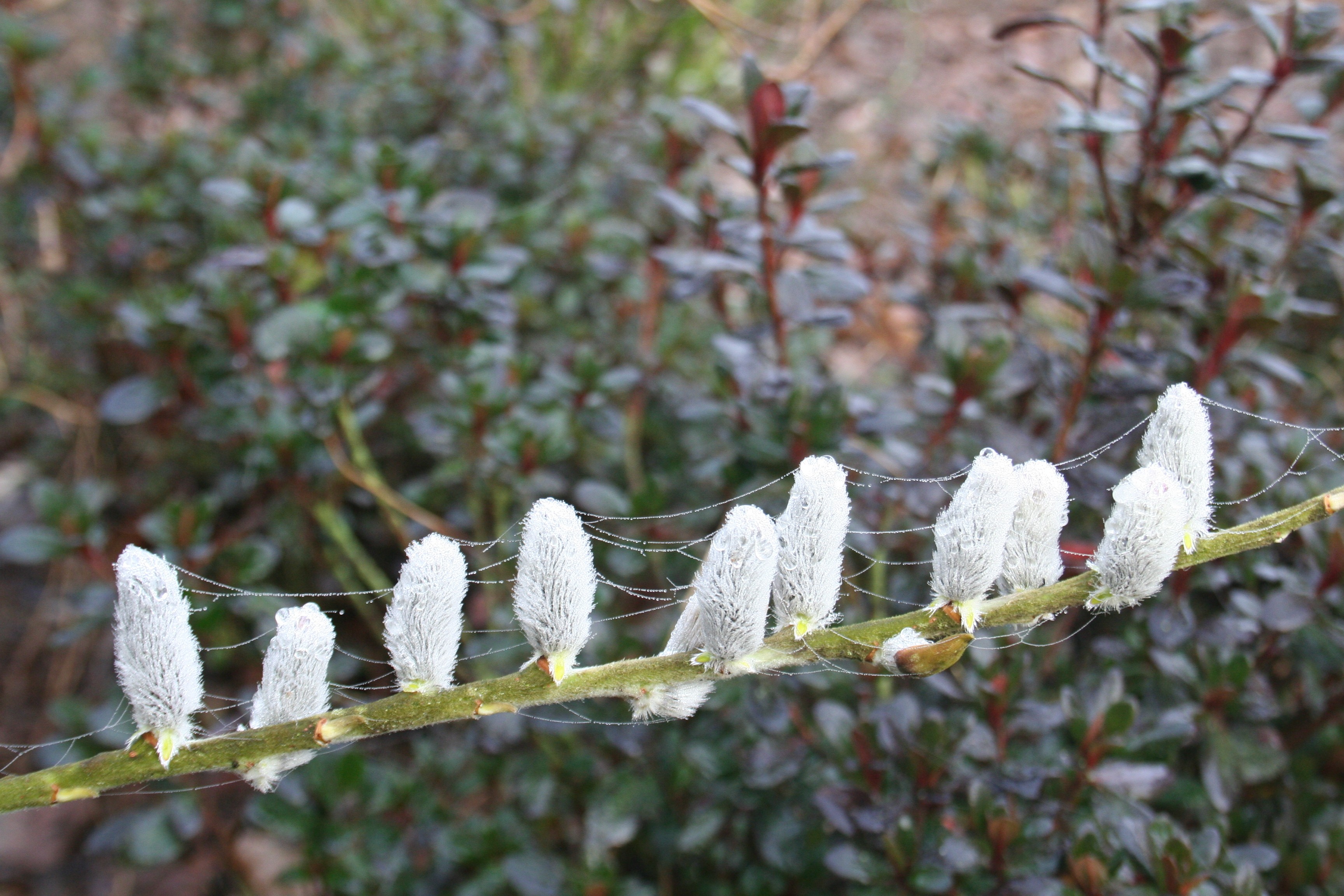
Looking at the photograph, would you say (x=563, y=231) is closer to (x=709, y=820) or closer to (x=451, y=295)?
(x=451, y=295)

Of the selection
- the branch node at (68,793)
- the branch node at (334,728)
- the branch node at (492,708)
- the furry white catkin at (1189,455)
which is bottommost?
the branch node at (68,793)

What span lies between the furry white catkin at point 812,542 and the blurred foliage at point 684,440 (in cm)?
27

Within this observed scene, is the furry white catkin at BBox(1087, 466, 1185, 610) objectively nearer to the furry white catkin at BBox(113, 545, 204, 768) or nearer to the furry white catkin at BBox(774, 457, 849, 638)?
the furry white catkin at BBox(774, 457, 849, 638)

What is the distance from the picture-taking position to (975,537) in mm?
756

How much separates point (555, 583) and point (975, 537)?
35cm

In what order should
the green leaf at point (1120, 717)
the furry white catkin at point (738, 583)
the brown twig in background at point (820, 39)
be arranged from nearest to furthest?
the furry white catkin at point (738, 583) → the green leaf at point (1120, 717) → the brown twig in background at point (820, 39)

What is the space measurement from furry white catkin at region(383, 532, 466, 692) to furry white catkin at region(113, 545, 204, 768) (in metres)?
0.17

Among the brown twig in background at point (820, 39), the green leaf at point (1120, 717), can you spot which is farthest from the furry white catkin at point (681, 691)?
the brown twig in background at point (820, 39)

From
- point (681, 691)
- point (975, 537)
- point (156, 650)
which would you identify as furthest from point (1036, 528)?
point (156, 650)

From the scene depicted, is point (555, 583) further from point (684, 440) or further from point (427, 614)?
point (684, 440)

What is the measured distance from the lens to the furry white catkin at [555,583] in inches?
29.8

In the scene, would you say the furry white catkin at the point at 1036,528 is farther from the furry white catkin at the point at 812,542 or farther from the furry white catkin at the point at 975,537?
the furry white catkin at the point at 812,542

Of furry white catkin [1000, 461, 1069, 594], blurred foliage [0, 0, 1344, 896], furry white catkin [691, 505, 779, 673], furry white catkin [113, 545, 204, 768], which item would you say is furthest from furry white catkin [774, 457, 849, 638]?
furry white catkin [113, 545, 204, 768]

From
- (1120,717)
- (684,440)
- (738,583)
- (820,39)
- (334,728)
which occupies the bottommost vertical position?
(1120,717)
